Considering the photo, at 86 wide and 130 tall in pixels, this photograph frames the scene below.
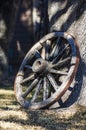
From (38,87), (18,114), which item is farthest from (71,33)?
(18,114)

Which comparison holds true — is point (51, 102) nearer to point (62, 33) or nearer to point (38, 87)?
point (38, 87)

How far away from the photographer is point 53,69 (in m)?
8.43

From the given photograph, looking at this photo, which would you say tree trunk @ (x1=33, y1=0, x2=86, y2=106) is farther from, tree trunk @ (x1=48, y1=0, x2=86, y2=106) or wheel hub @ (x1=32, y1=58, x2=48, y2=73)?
wheel hub @ (x1=32, y1=58, x2=48, y2=73)

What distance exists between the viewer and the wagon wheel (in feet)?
26.2

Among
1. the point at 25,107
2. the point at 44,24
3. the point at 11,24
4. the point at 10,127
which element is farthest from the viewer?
the point at 44,24

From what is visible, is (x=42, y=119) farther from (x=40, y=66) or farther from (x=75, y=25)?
(x=75, y=25)

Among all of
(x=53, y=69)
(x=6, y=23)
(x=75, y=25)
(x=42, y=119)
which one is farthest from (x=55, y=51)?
(x=6, y=23)

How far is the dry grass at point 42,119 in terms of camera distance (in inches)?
278

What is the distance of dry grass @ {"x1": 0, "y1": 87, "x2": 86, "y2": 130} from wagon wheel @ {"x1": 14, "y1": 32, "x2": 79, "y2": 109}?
23cm

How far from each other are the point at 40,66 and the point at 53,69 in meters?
0.23

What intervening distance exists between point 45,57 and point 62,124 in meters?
1.78

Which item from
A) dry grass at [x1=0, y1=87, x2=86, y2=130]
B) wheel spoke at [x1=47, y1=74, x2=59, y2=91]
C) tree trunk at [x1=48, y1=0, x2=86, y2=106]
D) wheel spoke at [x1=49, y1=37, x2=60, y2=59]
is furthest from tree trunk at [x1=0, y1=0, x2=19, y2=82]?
wheel spoke at [x1=47, y1=74, x2=59, y2=91]

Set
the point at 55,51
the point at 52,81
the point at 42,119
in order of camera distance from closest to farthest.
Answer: the point at 42,119, the point at 52,81, the point at 55,51

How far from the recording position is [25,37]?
20.1 m
